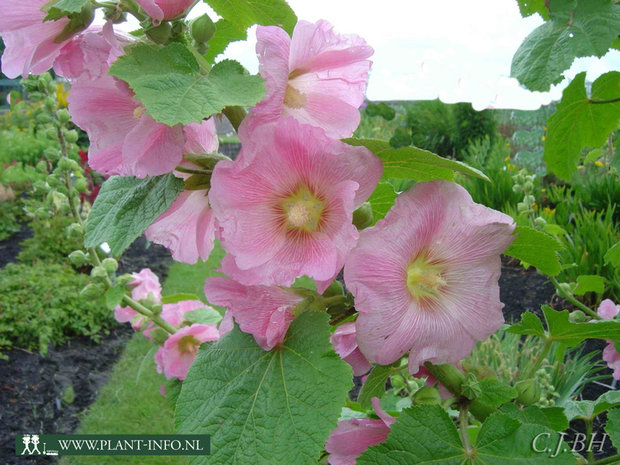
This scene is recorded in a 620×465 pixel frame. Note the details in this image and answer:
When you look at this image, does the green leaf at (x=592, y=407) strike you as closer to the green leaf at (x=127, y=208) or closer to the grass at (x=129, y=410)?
the green leaf at (x=127, y=208)

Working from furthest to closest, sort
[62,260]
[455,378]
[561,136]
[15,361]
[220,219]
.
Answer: [62,260], [15,361], [561,136], [455,378], [220,219]

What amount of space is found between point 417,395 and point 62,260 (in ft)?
16.0

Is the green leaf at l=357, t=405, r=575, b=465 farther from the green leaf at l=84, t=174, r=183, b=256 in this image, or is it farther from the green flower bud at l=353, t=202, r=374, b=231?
the green leaf at l=84, t=174, r=183, b=256

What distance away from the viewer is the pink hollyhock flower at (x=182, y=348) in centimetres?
124

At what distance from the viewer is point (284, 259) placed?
22.4 inches

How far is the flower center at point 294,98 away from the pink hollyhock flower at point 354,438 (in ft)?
1.13

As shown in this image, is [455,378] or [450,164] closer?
[450,164]

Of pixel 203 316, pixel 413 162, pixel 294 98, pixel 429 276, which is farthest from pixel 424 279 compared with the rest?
pixel 203 316

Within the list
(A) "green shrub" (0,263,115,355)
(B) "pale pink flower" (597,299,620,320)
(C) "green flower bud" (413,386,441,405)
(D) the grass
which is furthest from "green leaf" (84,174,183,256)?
(A) "green shrub" (0,263,115,355)

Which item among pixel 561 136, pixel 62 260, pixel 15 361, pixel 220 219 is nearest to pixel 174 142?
pixel 220 219

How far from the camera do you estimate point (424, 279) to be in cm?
59

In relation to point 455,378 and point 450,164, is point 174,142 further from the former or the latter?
point 455,378

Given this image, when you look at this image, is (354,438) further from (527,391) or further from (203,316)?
(203,316)

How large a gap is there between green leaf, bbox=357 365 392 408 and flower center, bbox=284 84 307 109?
1.05 ft
